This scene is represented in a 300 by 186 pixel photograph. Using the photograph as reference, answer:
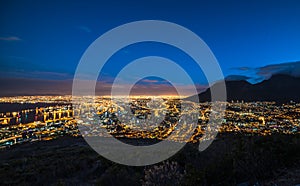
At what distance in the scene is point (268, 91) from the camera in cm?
3400

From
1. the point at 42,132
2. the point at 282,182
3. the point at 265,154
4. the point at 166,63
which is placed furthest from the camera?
the point at 42,132

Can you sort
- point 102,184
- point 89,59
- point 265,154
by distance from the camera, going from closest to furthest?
1. point 265,154
2. point 102,184
3. point 89,59

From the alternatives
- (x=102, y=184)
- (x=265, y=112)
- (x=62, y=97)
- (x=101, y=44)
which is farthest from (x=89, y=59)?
(x=62, y=97)

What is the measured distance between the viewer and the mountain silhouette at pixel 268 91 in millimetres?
30589

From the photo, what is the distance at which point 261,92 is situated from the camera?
113ft

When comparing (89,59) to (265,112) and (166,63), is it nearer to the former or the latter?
(166,63)

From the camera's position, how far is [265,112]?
24219mm

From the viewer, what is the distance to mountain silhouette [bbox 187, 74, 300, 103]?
100 ft

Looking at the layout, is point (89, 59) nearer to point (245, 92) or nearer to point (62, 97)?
point (245, 92)

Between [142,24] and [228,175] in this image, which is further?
[142,24]

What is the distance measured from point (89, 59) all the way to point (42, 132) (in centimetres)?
2108

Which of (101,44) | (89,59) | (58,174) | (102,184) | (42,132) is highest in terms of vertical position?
(101,44)

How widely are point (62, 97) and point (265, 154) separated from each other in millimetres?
54662

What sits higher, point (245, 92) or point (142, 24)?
point (142, 24)
